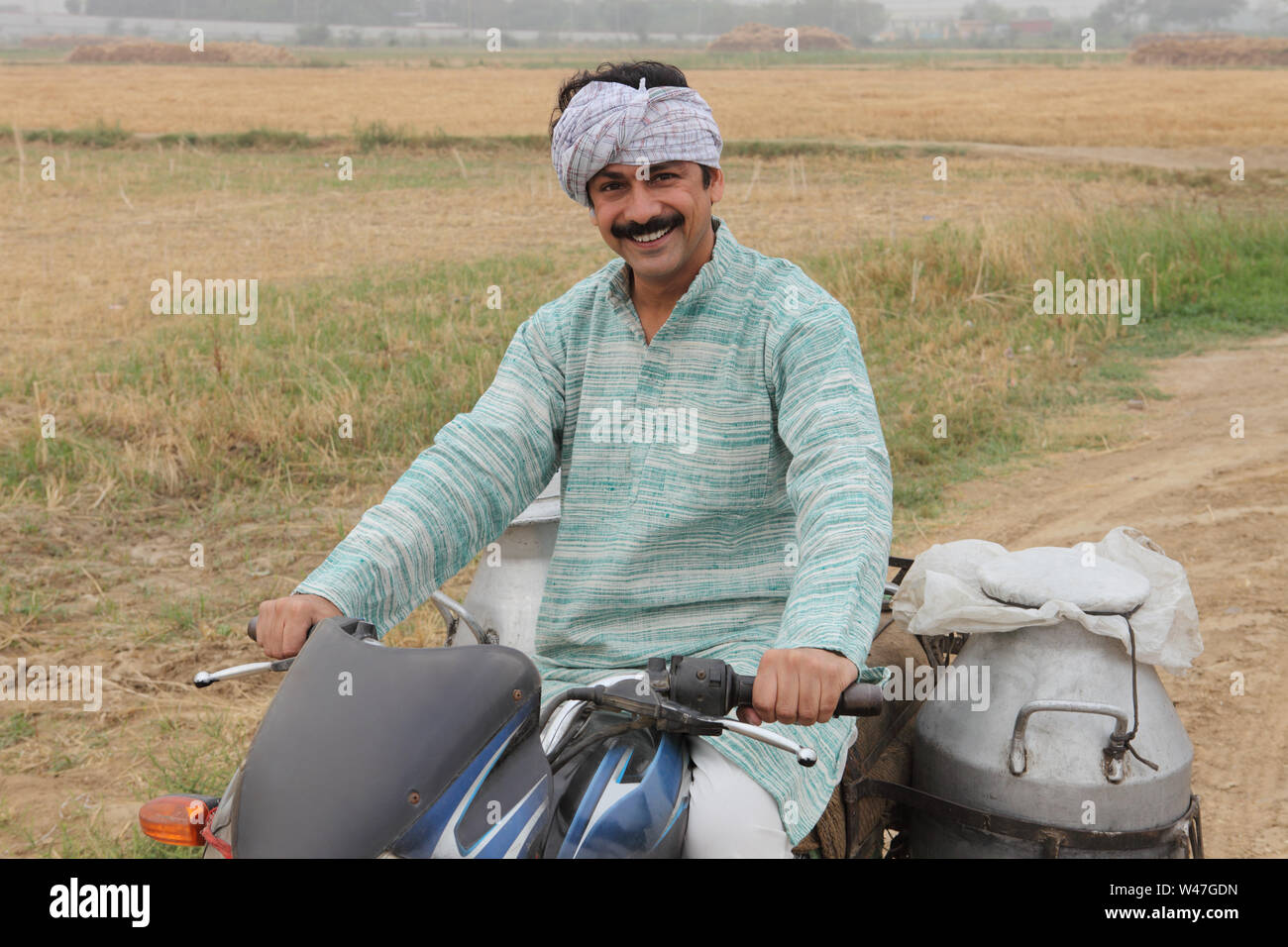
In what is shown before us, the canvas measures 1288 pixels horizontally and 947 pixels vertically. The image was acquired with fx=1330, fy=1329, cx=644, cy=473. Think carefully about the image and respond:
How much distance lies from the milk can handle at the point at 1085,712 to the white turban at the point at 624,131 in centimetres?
120

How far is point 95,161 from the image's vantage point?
20.4 metres

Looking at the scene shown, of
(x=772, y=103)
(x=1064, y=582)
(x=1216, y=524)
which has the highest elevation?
(x=772, y=103)

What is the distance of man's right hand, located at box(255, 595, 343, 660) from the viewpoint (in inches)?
86.9

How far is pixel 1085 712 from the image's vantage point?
247 cm

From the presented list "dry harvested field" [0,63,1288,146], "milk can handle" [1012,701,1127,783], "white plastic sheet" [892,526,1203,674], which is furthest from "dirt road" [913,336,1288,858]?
"dry harvested field" [0,63,1288,146]

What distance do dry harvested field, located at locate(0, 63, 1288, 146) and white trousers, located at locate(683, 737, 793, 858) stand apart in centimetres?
2392

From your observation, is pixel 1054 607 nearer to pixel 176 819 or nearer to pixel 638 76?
pixel 638 76

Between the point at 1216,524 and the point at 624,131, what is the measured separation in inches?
172

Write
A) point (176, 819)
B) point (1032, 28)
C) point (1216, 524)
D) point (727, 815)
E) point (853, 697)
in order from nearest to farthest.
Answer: point (176, 819) < point (853, 697) < point (727, 815) < point (1216, 524) < point (1032, 28)

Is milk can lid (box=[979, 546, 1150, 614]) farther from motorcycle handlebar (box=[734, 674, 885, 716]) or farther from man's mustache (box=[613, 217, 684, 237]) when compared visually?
man's mustache (box=[613, 217, 684, 237])

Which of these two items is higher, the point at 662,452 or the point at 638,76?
the point at 638,76

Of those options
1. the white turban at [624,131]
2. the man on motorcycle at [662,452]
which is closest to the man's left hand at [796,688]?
the man on motorcycle at [662,452]

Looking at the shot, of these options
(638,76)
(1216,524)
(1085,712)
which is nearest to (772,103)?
(1216,524)

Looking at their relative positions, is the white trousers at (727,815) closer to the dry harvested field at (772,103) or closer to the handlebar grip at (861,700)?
the handlebar grip at (861,700)
